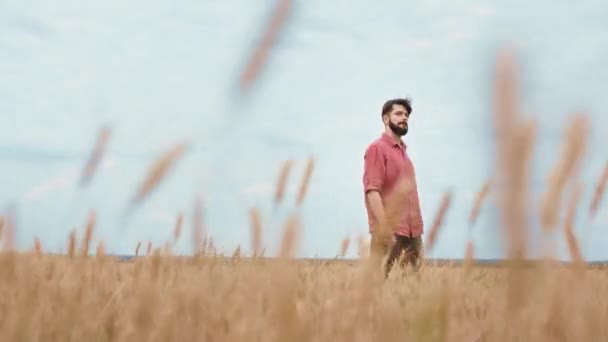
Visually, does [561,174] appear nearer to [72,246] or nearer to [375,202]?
[72,246]

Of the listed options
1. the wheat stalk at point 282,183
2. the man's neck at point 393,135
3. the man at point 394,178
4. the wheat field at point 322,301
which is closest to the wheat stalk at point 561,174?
the wheat field at point 322,301

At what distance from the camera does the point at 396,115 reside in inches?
212

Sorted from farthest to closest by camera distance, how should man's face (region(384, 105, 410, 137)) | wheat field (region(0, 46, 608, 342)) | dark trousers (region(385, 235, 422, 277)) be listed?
man's face (region(384, 105, 410, 137))
dark trousers (region(385, 235, 422, 277))
wheat field (region(0, 46, 608, 342))

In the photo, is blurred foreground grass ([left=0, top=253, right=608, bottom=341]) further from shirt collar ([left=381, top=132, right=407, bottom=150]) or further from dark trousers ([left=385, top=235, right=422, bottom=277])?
shirt collar ([left=381, top=132, right=407, bottom=150])

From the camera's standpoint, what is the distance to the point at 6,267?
1.79 m

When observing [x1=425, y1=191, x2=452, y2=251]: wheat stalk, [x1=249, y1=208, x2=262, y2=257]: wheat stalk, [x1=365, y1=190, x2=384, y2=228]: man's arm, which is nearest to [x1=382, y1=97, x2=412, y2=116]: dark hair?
[x1=365, y1=190, x2=384, y2=228]: man's arm

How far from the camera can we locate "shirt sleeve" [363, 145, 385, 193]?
199 inches

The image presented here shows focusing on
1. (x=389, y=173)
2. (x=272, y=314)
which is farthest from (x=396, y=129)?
(x=272, y=314)

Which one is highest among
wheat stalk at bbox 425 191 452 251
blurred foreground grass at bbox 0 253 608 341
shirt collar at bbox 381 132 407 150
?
shirt collar at bbox 381 132 407 150

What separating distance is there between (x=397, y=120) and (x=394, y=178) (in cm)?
47

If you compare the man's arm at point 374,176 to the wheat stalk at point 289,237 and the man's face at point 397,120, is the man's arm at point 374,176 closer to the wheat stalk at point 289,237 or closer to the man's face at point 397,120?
the man's face at point 397,120

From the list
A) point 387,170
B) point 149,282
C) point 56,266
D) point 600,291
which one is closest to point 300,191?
point 149,282

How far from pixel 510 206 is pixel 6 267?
1556mm

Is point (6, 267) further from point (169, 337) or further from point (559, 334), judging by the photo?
point (559, 334)
